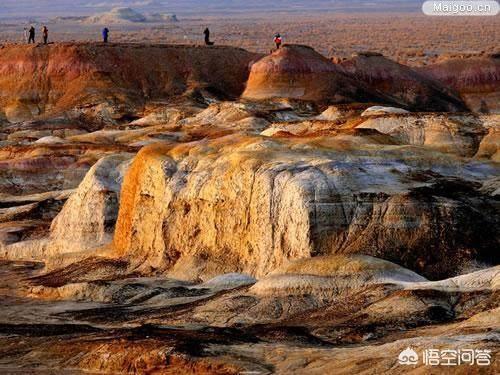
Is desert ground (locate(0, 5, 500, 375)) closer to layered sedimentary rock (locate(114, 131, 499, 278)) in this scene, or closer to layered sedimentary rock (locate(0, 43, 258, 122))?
layered sedimentary rock (locate(114, 131, 499, 278))

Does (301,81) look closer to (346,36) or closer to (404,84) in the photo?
(404,84)

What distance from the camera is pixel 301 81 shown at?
7581cm

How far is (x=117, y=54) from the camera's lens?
7962cm

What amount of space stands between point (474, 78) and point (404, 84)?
17.5 feet

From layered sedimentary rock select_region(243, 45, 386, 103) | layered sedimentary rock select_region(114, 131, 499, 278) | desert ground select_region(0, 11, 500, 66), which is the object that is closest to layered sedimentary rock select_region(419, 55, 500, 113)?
layered sedimentary rock select_region(243, 45, 386, 103)

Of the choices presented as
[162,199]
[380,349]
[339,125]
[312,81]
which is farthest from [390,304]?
[312,81]

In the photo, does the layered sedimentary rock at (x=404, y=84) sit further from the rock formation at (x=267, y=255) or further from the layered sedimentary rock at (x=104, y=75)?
the rock formation at (x=267, y=255)

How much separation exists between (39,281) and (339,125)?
1371 centimetres

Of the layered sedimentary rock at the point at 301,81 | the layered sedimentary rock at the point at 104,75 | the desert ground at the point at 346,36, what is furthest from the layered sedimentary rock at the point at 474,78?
the desert ground at the point at 346,36

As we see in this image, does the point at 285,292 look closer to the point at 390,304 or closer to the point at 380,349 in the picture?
the point at 390,304

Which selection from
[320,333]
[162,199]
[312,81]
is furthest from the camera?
[312,81]

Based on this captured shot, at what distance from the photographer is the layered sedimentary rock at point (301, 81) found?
74.8m

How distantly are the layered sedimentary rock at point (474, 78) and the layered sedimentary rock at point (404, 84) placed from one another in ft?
3.29

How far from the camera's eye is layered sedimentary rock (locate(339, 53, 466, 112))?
78125 millimetres
